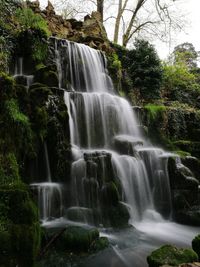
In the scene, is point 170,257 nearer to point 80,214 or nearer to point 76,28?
point 80,214

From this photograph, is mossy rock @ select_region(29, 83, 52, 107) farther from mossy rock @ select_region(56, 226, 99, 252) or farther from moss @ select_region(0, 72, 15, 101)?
mossy rock @ select_region(56, 226, 99, 252)

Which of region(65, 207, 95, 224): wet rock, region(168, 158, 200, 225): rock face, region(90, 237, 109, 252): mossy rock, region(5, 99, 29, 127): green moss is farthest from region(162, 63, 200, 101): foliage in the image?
region(90, 237, 109, 252): mossy rock

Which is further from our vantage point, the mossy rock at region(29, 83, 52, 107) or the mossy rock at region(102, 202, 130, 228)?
the mossy rock at region(29, 83, 52, 107)

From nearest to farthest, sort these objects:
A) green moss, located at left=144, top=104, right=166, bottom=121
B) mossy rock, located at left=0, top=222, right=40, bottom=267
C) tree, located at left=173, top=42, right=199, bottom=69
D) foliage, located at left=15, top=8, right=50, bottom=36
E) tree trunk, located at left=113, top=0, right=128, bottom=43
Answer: mossy rock, located at left=0, top=222, right=40, bottom=267 → foliage, located at left=15, top=8, right=50, bottom=36 → green moss, located at left=144, top=104, right=166, bottom=121 → tree trunk, located at left=113, top=0, right=128, bottom=43 → tree, located at left=173, top=42, right=199, bottom=69

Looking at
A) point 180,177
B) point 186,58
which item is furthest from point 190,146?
point 186,58

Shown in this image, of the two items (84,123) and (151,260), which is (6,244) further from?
(84,123)

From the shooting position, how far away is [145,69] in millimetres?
17234

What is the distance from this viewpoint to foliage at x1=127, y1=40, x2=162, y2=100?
1700cm

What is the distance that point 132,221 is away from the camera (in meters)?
8.82

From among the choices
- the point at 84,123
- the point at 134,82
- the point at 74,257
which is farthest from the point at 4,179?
the point at 134,82

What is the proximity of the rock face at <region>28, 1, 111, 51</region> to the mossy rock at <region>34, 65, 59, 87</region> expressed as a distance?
18.0ft

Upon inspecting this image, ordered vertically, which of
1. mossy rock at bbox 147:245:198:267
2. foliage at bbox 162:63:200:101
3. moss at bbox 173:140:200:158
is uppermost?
foliage at bbox 162:63:200:101

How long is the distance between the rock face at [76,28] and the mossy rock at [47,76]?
216 inches

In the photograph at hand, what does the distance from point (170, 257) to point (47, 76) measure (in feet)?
25.2
